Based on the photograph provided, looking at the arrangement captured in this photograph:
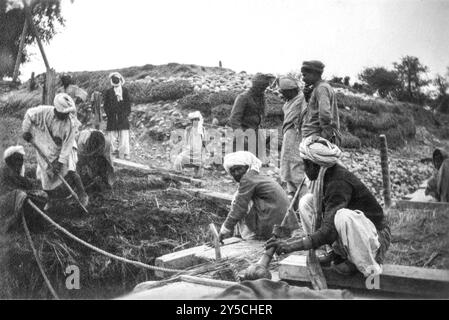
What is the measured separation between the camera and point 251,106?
20.5ft

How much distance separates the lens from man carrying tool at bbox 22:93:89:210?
5.44m

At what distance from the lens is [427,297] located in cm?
338

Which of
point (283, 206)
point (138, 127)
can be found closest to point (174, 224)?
point (283, 206)

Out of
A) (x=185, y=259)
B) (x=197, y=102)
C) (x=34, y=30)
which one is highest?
(x=34, y=30)

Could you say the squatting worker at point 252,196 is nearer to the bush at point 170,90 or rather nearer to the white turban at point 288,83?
the white turban at point 288,83

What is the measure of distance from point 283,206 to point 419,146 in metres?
4.09

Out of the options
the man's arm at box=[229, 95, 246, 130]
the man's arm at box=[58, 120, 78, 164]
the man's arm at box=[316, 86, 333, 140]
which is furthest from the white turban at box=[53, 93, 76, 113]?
the man's arm at box=[316, 86, 333, 140]

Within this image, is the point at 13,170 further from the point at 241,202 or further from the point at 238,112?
the point at 238,112

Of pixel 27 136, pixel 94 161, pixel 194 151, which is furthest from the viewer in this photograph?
pixel 194 151

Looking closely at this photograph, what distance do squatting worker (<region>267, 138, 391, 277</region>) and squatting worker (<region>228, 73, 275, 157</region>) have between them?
2.77m

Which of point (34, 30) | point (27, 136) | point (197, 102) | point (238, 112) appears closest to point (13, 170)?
point (27, 136)

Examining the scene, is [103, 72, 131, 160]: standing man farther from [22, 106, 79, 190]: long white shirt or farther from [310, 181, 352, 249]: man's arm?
[310, 181, 352, 249]: man's arm

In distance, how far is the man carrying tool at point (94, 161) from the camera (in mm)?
5914

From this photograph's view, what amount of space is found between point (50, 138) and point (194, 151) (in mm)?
2723
